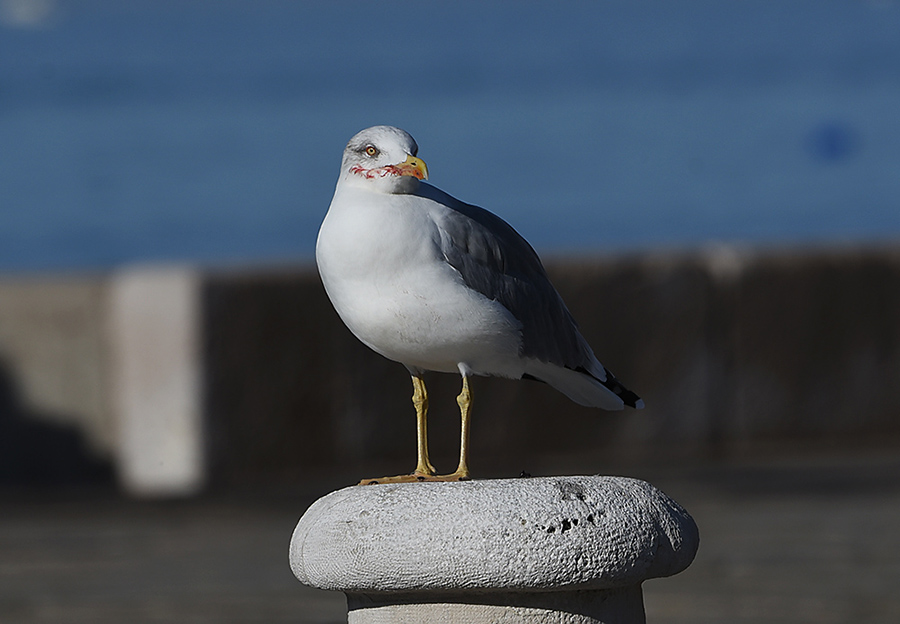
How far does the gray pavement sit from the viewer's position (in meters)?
6.96

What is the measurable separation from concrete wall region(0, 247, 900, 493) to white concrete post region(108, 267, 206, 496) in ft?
0.05

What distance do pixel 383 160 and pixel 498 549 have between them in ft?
3.17

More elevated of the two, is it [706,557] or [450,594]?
[450,594]

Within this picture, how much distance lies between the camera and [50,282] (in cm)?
1071

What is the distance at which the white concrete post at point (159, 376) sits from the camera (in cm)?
1017

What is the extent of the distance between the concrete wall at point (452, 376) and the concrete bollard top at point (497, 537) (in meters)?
6.72

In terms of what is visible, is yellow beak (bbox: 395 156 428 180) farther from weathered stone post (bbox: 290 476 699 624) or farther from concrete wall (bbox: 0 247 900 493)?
concrete wall (bbox: 0 247 900 493)

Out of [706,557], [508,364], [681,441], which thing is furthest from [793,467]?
[508,364]

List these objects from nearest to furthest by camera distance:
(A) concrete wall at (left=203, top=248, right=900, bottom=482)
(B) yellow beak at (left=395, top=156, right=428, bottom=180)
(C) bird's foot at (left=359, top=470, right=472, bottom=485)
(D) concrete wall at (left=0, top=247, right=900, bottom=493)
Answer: (B) yellow beak at (left=395, top=156, right=428, bottom=180) → (C) bird's foot at (left=359, top=470, right=472, bottom=485) → (D) concrete wall at (left=0, top=247, right=900, bottom=493) → (A) concrete wall at (left=203, top=248, right=900, bottom=482)

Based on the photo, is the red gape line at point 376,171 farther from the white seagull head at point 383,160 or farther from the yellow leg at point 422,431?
the yellow leg at point 422,431

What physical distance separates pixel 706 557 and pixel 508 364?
4.85 meters

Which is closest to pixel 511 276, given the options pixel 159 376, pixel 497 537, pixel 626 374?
pixel 497 537

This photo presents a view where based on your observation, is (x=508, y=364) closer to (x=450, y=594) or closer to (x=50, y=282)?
(x=450, y=594)

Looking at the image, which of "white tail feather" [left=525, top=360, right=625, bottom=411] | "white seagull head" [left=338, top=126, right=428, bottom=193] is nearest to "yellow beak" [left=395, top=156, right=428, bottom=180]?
"white seagull head" [left=338, top=126, right=428, bottom=193]
